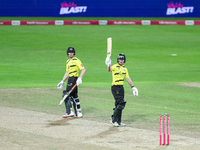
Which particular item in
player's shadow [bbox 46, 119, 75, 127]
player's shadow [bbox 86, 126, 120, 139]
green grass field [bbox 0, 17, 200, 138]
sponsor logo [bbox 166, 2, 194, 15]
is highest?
sponsor logo [bbox 166, 2, 194, 15]

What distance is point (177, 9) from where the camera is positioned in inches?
1703

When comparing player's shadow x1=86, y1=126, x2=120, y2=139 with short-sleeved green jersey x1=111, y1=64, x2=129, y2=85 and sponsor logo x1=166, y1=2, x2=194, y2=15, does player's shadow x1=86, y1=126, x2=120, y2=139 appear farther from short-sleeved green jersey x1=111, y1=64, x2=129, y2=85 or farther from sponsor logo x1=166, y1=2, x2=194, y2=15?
sponsor logo x1=166, y1=2, x2=194, y2=15

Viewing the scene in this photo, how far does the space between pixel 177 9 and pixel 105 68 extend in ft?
60.6

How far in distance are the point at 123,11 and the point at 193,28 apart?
8.26 metres

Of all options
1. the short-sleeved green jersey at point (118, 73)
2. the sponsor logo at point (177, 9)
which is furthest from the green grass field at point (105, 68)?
the sponsor logo at point (177, 9)

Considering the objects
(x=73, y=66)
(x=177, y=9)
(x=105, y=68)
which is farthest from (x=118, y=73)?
(x=177, y=9)

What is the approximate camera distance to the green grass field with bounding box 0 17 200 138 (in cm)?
1445

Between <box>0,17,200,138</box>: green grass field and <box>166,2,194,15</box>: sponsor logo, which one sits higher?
<box>166,2,194,15</box>: sponsor logo

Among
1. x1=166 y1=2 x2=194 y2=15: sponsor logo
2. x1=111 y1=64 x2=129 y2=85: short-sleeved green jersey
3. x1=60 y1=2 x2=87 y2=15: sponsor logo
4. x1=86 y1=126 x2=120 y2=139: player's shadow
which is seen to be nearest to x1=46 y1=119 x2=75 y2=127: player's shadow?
x1=86 y1=126 x2=120 y2=139: player's shadow

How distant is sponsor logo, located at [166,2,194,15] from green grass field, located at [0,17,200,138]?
71.0 inches

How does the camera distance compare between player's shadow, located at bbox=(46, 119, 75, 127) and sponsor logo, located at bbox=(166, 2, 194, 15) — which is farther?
sponsor logo, located at bbox=(166, 2, 194, 15)

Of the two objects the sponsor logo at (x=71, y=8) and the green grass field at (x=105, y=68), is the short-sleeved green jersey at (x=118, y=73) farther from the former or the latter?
the sponsor logo at (x=71, y=8)

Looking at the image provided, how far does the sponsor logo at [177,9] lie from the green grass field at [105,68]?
180 cm

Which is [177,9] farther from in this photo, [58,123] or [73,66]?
[58,123]
